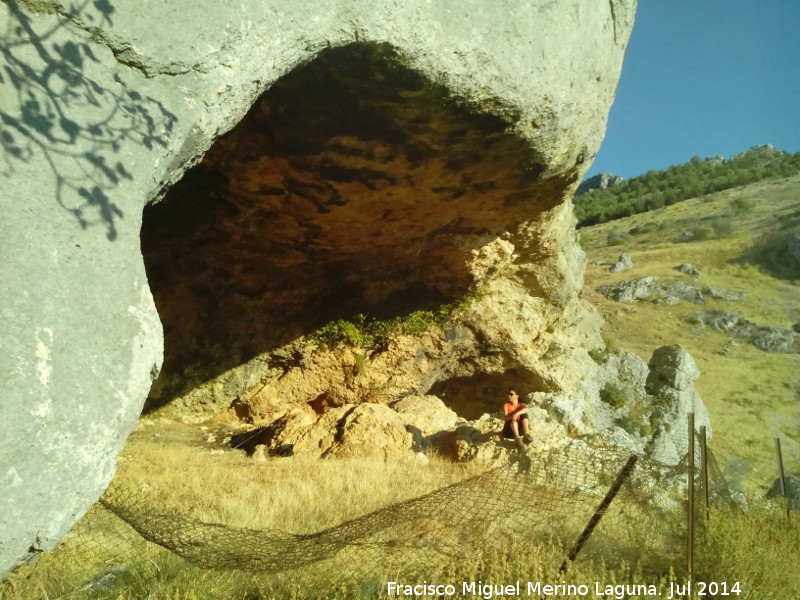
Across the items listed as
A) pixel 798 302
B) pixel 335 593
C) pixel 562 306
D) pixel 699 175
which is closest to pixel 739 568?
pixel 335 593

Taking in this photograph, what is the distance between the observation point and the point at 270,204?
778 cm

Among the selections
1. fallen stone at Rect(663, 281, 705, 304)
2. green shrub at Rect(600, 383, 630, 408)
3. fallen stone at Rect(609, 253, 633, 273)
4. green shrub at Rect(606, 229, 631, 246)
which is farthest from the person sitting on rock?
green shrub at Rect(606, 229, 631, 246)

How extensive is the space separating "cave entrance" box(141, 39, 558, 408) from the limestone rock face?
0.04 meters

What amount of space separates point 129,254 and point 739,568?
13.9ft

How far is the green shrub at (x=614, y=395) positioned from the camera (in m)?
11.7

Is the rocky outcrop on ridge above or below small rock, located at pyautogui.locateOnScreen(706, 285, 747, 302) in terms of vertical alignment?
below

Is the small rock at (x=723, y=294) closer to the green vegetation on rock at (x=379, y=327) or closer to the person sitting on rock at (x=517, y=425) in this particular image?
the green vegetation on rock at (x=379, y=327)

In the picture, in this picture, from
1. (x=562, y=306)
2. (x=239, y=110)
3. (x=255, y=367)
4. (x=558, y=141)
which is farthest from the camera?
(x=562, y=306)

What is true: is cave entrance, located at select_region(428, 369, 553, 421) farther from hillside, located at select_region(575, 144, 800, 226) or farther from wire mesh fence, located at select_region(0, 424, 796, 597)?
hillside, located at select_region(575, 144, 800, 226)

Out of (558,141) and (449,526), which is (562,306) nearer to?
(558,141)

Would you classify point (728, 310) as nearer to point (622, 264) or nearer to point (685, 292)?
point (685, 292)

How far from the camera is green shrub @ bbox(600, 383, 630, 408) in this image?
38.2 ft

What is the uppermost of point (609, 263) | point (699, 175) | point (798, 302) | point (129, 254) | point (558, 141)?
point (699, 175)

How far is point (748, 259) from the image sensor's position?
36375 millimetres
